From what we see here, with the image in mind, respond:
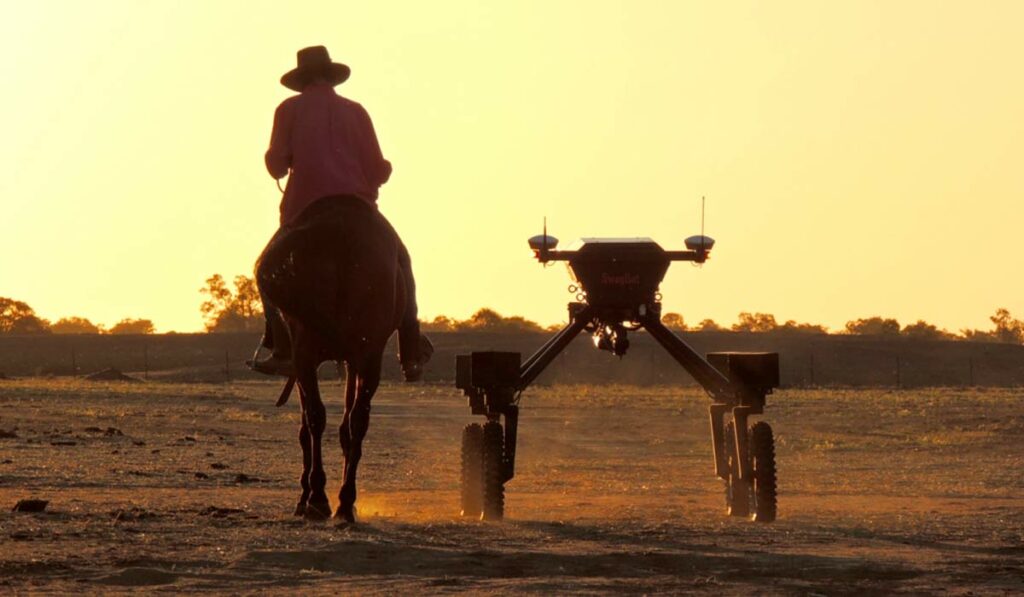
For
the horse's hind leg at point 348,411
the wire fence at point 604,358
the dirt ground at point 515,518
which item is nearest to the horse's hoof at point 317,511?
the dirt ground at point 515,518

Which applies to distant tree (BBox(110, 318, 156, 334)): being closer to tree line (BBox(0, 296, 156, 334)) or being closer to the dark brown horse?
tree line (BBox(0, 296, 156, 334))

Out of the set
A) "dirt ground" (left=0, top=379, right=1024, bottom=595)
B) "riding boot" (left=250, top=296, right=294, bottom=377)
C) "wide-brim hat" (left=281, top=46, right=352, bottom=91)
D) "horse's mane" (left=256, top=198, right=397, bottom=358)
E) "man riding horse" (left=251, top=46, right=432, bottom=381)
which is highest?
"wide-brim hat" (left=281, top=46, right=352, bottom=91)

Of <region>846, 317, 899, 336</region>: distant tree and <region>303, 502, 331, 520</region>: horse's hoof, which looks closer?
<region>303, 502, 331, 520</region>: horse's hoof

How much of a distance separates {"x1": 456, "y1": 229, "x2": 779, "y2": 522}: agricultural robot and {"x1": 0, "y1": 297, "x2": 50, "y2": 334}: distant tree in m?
116

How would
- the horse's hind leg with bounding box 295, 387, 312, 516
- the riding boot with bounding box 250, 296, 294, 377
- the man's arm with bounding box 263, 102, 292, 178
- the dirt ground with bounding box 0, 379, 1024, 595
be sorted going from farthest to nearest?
1. the riding boot with bounding box 250, 296, 294, 377
2. the man's arm with bounding box 263, 102, 292, 178
3. the horse's hind leg with bounding box 295, 387, 312, 516
4. the dirt ground with bounding box 0, 379, 1024, 595

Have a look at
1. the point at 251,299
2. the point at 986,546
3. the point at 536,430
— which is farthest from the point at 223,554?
the point at 251,299

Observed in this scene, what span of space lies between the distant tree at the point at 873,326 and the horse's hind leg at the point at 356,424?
131m

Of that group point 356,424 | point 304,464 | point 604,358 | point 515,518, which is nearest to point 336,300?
point 356,424

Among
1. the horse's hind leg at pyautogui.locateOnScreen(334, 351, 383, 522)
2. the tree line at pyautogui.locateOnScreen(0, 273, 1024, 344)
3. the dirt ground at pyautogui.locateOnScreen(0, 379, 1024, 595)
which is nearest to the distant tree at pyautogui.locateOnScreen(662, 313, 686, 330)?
the tree line at pyautogui.locateOnScreen(0, 273, 1024, 344)

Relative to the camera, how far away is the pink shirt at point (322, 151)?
14.9 m

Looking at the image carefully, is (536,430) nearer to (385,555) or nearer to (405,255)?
(405,255)

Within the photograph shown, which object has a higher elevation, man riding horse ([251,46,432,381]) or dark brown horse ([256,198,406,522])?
man riding horse ([251,46,432,381])

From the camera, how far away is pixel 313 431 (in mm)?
15062

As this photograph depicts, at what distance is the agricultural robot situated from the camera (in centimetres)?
1579
